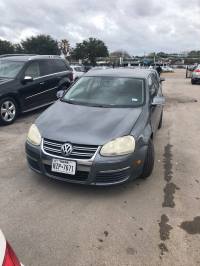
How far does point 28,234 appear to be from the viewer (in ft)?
11.0

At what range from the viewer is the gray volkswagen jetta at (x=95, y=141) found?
3.99m

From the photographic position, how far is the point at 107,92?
5512 mm

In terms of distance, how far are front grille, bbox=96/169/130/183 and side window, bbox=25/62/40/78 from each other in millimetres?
5686

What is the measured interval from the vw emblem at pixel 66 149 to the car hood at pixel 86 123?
0.07 metres

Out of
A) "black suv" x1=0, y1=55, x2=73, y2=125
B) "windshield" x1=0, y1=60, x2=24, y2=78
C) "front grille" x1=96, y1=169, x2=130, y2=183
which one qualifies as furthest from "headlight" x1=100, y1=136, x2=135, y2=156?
"windshield" x1=0, y1=60, x2=24, y2=78

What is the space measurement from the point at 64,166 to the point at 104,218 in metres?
0.84

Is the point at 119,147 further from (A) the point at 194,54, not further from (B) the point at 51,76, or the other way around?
(A) the point at 194,54

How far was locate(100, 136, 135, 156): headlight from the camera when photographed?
3984mm

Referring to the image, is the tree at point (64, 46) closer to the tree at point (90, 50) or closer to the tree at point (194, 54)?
the tree at point (90, 50)

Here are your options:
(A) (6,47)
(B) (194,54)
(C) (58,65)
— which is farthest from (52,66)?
(B) (194,54)

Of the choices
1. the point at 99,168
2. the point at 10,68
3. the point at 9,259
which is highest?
the point at 10,68

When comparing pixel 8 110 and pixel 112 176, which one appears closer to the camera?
pixel 112 176

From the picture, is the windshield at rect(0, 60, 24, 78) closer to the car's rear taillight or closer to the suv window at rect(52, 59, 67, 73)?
the suv window at rect(52, 59, 67, 73)

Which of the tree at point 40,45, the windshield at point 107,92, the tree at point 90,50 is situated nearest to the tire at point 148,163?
the windshield at point 107,92
